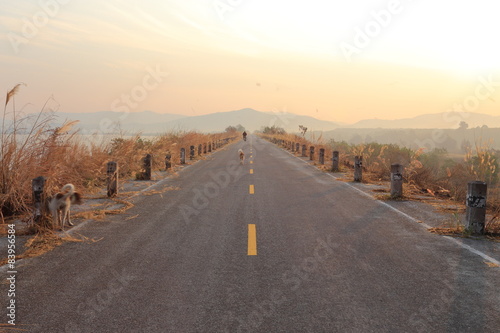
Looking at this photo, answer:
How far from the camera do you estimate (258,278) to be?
484cm

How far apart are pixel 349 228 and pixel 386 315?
3.84m

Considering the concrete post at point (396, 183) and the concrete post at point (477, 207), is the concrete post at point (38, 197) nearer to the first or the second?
the concrete post at point (477, 207)

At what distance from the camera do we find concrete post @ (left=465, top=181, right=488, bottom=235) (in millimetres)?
7219

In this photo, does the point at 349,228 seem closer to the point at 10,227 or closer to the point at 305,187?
the point at 305,187

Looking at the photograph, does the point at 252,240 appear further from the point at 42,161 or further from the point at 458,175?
the point at 458,175

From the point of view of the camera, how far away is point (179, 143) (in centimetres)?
2856

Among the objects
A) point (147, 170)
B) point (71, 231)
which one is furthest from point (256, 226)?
point (147, 170)
